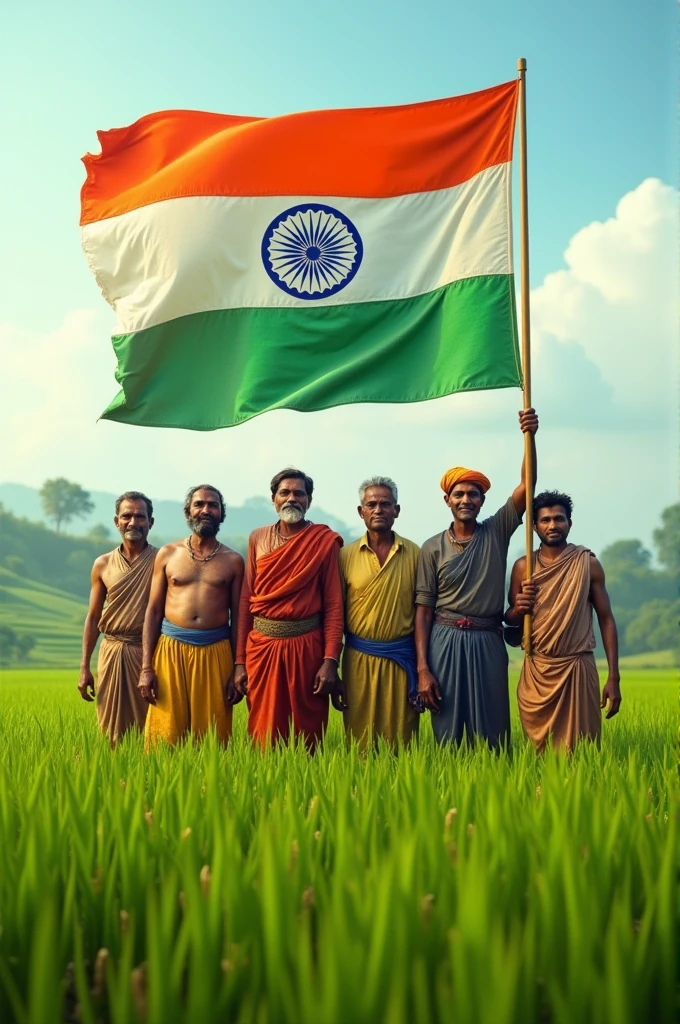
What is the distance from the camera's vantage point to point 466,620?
17.1 ft

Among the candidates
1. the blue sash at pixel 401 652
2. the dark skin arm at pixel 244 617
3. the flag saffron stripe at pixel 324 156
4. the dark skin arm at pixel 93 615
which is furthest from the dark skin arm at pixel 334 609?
the flag saffron stripe at pixel 324 156

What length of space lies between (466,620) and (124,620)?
2377 millimetres

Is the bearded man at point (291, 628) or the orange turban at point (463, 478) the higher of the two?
the orange turban at point (463, 478)

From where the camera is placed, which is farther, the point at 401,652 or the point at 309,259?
the point at 309,259

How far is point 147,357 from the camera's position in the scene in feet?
18.5

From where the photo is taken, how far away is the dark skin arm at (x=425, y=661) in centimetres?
516

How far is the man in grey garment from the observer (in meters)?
5.18

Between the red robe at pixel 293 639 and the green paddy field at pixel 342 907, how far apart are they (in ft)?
6.84

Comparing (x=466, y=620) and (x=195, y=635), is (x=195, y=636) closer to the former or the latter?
(x=195, y=635)

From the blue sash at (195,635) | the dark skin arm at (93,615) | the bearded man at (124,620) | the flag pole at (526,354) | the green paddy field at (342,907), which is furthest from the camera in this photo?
the dark skin arm at (93,615)

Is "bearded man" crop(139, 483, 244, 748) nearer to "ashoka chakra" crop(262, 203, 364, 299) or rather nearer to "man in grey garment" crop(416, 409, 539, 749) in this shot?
"man in grey garment" crop(416, 409, 539, 749)

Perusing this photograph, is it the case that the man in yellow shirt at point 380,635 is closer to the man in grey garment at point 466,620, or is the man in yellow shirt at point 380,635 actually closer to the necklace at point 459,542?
the man in grey garment at point 466,620

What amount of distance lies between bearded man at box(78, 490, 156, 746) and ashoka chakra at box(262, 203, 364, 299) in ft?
5.93

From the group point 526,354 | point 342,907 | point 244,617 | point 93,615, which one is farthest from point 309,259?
point 342,907
